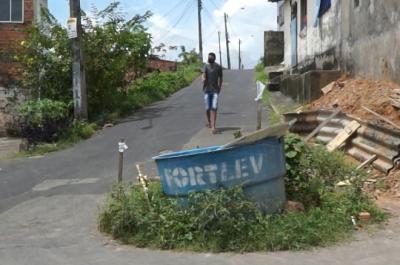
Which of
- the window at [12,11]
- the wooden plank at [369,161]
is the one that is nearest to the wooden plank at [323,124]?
the wooden plank at [369,161]

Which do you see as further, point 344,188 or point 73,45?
point 73,45

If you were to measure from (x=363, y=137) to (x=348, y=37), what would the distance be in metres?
5.48

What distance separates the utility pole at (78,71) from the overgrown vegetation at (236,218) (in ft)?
32.7

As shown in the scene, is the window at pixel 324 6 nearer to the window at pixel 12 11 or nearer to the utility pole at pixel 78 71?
the utility pole at pixel 78 71

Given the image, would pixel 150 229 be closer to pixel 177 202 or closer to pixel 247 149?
pixel 177 202

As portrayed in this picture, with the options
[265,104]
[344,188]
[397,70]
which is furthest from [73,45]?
[344,188]

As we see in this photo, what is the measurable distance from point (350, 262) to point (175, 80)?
81.6 feet

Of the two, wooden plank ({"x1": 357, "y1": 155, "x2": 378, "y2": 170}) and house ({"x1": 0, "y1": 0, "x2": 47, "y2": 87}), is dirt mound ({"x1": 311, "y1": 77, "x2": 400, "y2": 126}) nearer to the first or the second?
wooden plank ({"x1": 357, "y1": 155, "x2": 378, "y2": 170})

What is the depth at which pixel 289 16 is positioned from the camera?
27.0 m

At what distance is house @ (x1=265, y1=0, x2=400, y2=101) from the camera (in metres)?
11.8

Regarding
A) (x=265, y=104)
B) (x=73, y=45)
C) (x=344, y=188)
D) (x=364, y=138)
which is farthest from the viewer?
(x=265, y=104)

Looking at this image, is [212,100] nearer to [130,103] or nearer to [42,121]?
[42,121]

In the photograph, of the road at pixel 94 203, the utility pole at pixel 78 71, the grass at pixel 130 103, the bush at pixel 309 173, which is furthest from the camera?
the utility pole at pixel 78 71

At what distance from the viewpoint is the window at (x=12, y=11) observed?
20953 millimetres
